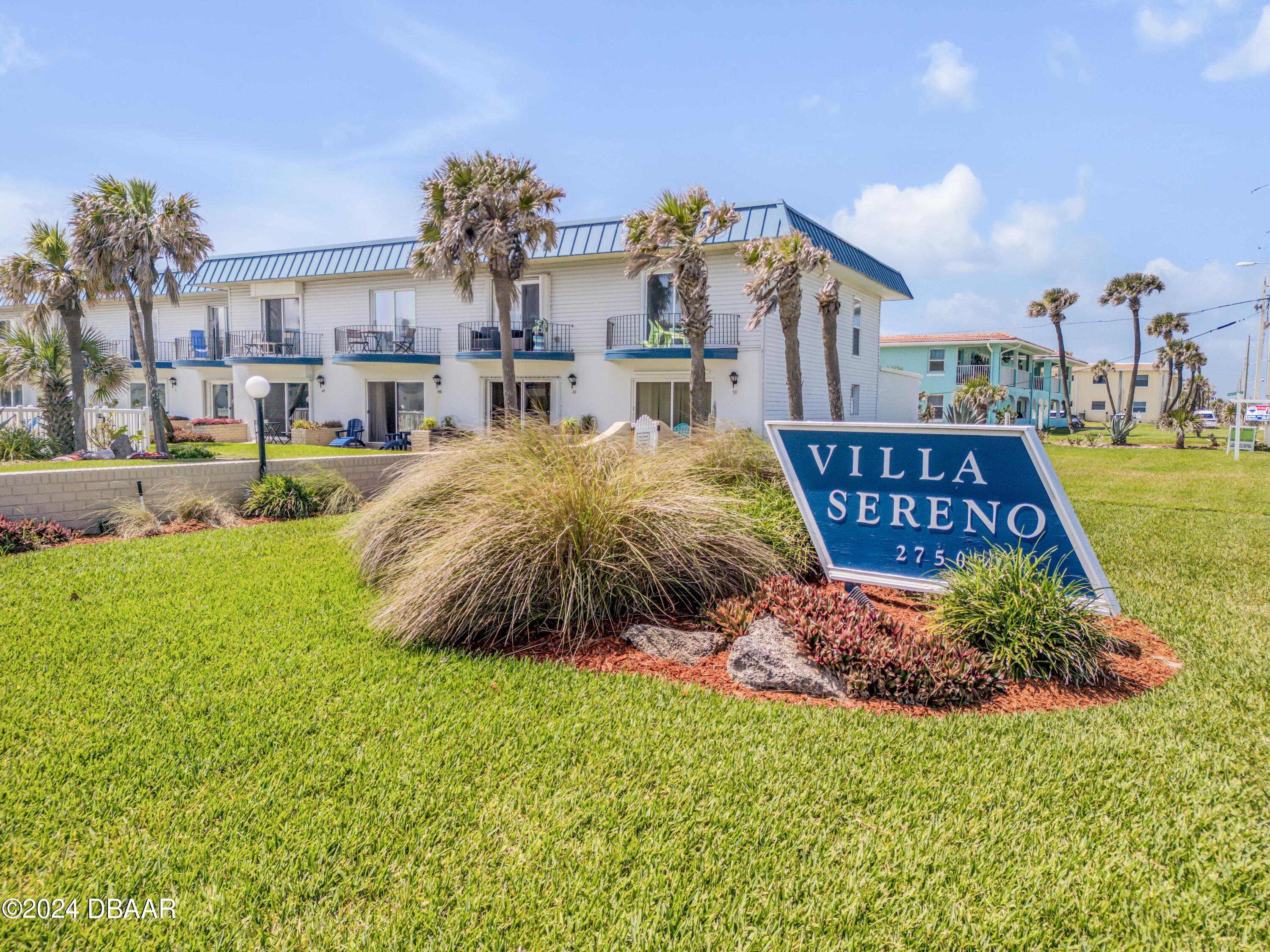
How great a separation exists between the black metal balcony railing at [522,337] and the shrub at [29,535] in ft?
44.3

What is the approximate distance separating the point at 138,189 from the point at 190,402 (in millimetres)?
13148

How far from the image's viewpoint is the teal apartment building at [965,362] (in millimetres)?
40656

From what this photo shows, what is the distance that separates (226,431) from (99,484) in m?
16.2

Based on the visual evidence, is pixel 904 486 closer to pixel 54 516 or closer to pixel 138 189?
pixel 54 516

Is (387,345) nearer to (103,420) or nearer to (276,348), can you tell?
(276,348)

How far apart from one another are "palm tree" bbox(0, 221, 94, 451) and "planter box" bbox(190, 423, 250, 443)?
5.41 meters

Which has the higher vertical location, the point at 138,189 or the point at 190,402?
the point at 138,189

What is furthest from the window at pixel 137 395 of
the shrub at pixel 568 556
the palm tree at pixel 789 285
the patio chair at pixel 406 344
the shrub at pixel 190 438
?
the shrub at pixel 568 556

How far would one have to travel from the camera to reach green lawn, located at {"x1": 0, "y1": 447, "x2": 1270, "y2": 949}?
2352 mm

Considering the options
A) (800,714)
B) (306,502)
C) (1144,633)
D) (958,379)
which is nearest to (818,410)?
(306,502)

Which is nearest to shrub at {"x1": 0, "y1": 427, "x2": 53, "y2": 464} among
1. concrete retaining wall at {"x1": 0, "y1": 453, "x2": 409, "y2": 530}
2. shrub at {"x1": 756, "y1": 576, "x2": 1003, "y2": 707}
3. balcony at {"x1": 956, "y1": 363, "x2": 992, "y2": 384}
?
concrete retaining wall at {"x1": 0, "y1": 453, "x2": 409, "y2": 530}

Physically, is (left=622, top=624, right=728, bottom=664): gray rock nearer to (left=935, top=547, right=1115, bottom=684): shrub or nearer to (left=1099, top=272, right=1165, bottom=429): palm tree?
(left=935, top=547, right=1115, bottom=684): shrub

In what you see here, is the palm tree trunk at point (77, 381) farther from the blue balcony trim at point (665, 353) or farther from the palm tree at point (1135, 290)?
the palm tree at point (1135, 290)

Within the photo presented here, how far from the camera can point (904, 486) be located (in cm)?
495
